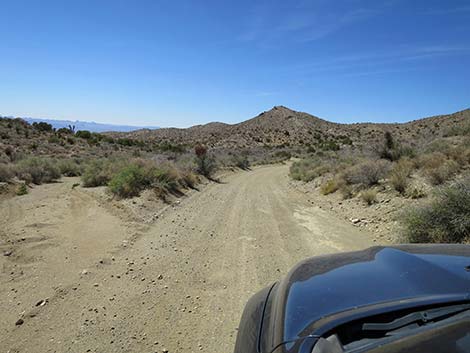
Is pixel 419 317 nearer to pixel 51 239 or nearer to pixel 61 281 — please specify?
pixel 61 281

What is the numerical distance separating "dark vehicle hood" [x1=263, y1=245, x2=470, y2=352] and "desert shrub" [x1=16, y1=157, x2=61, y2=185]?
1854cm

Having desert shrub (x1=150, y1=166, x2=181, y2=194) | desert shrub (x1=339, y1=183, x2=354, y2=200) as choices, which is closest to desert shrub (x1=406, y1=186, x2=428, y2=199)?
desert shrub (x1=339, y1=183, x2=354, y2=200)

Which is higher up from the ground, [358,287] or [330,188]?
[358,287]

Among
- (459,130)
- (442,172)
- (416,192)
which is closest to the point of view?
(416,192)

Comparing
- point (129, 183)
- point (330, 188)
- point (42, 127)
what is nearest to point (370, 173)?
point (330, 188)

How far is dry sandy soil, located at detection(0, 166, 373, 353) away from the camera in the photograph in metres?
3.90

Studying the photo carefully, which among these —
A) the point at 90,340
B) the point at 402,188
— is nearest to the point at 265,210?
the point at 402,188

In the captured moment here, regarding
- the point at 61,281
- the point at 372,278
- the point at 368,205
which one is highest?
the point at 372,278

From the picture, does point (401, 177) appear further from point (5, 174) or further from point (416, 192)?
point (5, 174)

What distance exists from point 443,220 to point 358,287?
575cm

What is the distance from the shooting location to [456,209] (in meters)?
6.43

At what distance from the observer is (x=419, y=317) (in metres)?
1.66

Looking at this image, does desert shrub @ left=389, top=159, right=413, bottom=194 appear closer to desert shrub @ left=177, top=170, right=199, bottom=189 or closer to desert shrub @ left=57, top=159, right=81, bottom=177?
desert shrub @ left=177, top=170, right=199, bottom=189

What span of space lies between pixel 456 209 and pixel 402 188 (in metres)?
4.07
